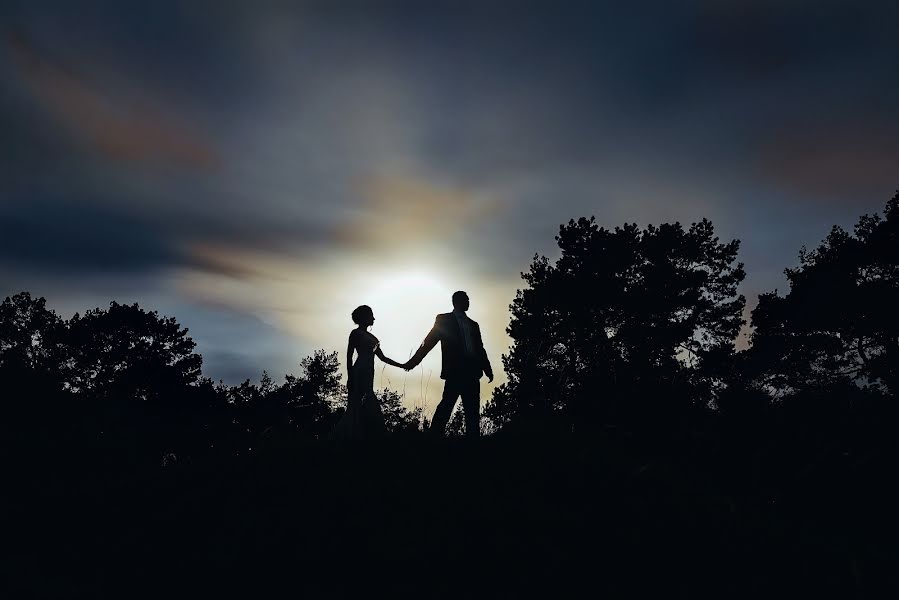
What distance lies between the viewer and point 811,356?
27.9m

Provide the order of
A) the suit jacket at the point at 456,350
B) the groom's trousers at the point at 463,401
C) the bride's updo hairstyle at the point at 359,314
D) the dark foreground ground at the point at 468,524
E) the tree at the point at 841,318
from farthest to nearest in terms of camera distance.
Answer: the tree at the point at 841,318 < the bride's updo hairstyle at the point at 359,314 < the suit jacket at the point at 456,350 < the groom's trousers at the point at 463,401 < the dark foreground ground at the point at 468,524

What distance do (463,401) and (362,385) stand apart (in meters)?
1.86

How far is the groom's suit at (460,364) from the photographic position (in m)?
8.65

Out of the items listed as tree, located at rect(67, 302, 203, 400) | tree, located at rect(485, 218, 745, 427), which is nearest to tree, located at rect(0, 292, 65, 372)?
tree, located at rect(67, 302, 203, 400)

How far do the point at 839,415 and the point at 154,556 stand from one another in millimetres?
8880

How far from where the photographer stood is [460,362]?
8.83m

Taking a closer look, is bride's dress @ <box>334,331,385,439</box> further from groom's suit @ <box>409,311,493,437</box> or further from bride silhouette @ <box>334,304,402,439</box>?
groom's suit @ <box>409,311,493,437</box>

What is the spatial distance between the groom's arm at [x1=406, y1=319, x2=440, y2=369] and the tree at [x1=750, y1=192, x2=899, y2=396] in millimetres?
Answer: 23022

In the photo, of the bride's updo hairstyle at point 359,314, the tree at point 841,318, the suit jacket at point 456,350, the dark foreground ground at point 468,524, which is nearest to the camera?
the dark foreground ground at point 468,524

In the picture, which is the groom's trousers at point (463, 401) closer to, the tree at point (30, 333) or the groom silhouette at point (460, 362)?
the groom silhouette at point (460, 362)

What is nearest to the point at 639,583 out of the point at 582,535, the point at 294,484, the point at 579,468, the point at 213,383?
the point at 582,535

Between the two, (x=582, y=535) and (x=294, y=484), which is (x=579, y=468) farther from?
(x=294, y=484)

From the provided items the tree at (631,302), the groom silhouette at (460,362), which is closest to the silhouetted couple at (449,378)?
the groom silhouette at (460,362)

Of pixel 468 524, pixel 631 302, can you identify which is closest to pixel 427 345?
pixel 468 524
